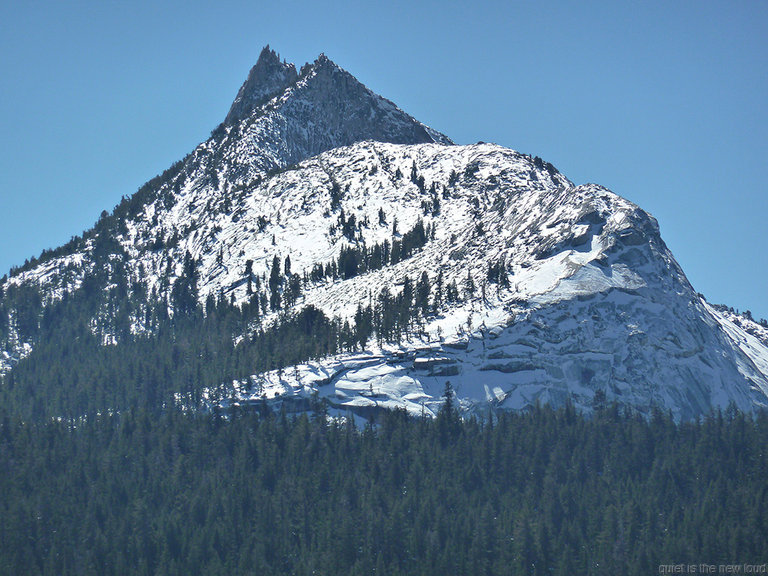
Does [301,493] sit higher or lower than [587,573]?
higher

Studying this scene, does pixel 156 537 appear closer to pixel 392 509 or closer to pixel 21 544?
pixel 21 544

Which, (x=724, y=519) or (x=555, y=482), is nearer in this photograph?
(x=724, y=519)

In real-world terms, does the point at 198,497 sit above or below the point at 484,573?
above

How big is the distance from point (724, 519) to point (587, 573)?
24380 mm

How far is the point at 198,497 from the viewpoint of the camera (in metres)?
197

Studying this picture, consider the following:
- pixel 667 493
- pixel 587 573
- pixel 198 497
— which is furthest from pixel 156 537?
pixel 667 493

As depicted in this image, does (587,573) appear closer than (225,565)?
Yes

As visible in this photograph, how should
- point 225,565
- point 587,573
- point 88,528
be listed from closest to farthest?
point 587,573
point 225,565
point 88,528

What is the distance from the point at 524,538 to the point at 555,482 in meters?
24.0

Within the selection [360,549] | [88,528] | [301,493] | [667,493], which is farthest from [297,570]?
[667,493]

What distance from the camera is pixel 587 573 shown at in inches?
6476

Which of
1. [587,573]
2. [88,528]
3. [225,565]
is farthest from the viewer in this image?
[88,528]

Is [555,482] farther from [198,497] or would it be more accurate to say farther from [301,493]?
[198,497]

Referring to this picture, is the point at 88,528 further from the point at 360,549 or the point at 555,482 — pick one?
the point at 555,482
